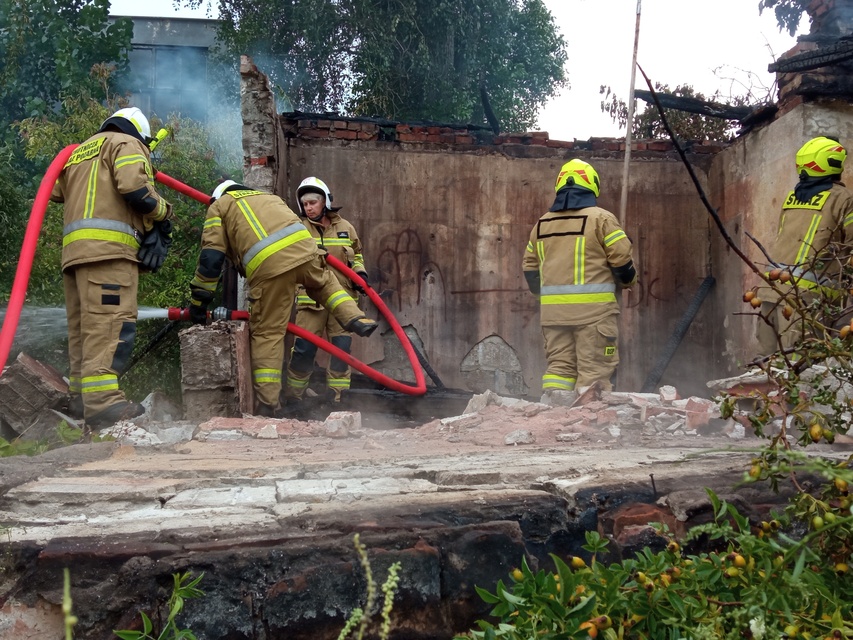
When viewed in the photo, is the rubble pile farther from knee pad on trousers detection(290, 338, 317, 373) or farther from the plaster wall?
the plaster wall

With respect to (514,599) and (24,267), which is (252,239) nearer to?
(24,267)

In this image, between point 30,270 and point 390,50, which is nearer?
point 30,270

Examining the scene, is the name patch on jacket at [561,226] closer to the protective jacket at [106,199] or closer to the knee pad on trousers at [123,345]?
the protective jacket at [106,199]

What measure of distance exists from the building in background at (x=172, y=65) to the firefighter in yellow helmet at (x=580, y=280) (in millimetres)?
12405

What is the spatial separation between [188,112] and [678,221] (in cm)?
1226

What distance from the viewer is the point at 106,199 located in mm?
4656

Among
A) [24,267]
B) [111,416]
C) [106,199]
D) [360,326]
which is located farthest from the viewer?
[360,326]

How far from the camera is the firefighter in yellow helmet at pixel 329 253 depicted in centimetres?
639

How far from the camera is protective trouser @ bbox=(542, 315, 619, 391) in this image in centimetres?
552

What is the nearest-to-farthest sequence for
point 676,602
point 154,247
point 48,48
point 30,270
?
1. point 676,602
2. point 30,270
3. point 154,247
4. point 48,48

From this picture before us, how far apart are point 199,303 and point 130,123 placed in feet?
4.11

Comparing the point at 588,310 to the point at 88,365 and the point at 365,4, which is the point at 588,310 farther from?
the point at 365,4

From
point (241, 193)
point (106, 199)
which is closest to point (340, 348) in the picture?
point (241, 193)

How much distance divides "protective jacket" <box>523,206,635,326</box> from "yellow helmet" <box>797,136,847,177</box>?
50.4 inches
